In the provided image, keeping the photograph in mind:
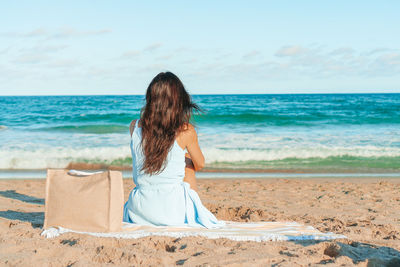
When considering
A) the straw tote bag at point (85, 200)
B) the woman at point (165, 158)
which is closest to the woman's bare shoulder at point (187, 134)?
the woman at point (165, 158)

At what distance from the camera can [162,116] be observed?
10.4 feet

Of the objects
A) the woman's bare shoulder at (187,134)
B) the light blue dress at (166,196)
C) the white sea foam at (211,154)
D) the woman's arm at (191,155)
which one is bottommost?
the white sea foam at (211,154)

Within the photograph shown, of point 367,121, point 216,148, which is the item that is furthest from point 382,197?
point 367,121

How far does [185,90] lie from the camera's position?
10.7 feet

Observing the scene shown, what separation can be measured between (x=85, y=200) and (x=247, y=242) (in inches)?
50.6

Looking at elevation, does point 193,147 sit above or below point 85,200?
above

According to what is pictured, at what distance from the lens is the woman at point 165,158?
3164mm

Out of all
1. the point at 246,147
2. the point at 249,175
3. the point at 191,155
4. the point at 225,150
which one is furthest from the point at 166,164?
the point at 246,147

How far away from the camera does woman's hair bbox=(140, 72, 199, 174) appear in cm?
314

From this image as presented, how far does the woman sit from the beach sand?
0.35 metres

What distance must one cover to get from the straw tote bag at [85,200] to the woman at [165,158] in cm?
28

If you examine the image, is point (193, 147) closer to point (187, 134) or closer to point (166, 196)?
point (187, 134)

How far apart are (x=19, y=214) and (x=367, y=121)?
1832cm

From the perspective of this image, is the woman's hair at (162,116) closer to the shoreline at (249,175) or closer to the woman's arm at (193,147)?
the woman's arm at (193,147)
